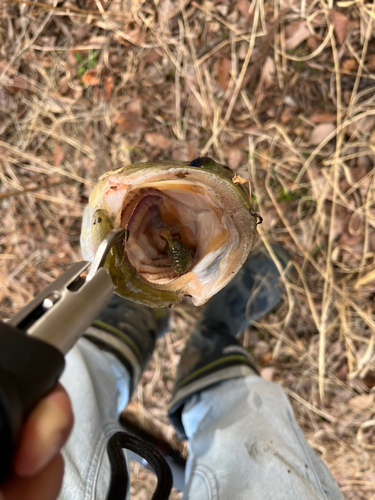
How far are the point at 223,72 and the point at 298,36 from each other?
43cm

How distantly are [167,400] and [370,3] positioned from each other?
254cm

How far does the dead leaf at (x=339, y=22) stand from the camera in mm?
1796

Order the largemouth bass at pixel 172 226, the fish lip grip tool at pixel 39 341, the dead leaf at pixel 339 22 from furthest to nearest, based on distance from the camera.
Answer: the dead leaf at pixel 339 22 < the largemouth bass at pixel 172 226 < the fish lip grip tool at pixel 39 341

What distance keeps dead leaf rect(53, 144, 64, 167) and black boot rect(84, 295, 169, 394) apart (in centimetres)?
94

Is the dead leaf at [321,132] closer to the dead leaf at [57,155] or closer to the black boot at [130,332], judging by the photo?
the black boot at [130,332]

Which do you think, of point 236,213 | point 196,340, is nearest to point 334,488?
point 196,340

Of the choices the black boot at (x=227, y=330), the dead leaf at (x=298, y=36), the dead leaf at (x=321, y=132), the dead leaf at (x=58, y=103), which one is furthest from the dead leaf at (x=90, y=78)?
the black boot at (x=227, y=330)

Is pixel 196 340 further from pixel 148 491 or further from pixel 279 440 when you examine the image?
pixel 148 491

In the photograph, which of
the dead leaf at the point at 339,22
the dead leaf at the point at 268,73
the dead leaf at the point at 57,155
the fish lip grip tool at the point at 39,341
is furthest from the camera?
the dead leaf at the point at 57,155

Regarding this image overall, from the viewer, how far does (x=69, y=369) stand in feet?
5.19

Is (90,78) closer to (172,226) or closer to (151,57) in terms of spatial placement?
(151,57)

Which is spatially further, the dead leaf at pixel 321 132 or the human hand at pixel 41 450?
the dead leaf at pixel 321 132

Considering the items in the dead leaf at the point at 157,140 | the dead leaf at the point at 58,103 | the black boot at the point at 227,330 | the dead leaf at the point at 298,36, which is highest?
the dead leaf at the point at 58,103

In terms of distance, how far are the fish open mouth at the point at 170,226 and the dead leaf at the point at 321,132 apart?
1.11 meters
